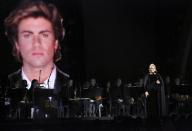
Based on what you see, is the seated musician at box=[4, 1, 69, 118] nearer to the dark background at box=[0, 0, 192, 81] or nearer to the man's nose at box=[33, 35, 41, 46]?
the man's nose at box=[33, 35, 41, 46]

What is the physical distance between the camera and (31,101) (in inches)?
486

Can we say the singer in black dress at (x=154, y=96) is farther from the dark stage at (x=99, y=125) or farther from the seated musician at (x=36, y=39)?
the seated musician at (x=36, y=39)

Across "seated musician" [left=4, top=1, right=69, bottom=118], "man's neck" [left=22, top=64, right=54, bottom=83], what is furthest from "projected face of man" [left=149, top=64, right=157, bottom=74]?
"man's neck" [left=22, top=64, right=54, bottom=83]

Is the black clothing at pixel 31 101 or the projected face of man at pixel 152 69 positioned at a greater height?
the projected face of man at pixel 152 69

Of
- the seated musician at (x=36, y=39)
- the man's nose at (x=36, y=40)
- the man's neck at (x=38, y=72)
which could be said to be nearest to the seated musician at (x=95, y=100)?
the seated musician at (x=36, y=39)

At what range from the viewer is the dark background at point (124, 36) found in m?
14.8

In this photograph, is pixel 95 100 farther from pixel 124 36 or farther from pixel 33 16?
pixel 33 16

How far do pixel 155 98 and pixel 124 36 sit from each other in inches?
124

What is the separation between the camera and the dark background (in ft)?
48.6

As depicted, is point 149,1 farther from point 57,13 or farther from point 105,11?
point 57,13

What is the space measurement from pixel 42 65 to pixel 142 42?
11.5ft

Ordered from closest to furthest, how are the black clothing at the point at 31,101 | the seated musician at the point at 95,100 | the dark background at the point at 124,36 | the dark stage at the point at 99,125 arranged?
the dark stage at the point at 99,125 < the black clothing at the point at 31,101 < the seated musician at the point at 95,100 < the dark background at the point at 124,36

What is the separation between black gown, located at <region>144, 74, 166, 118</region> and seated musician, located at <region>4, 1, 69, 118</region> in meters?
2.88

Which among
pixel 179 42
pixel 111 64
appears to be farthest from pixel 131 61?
pixel 179 42
